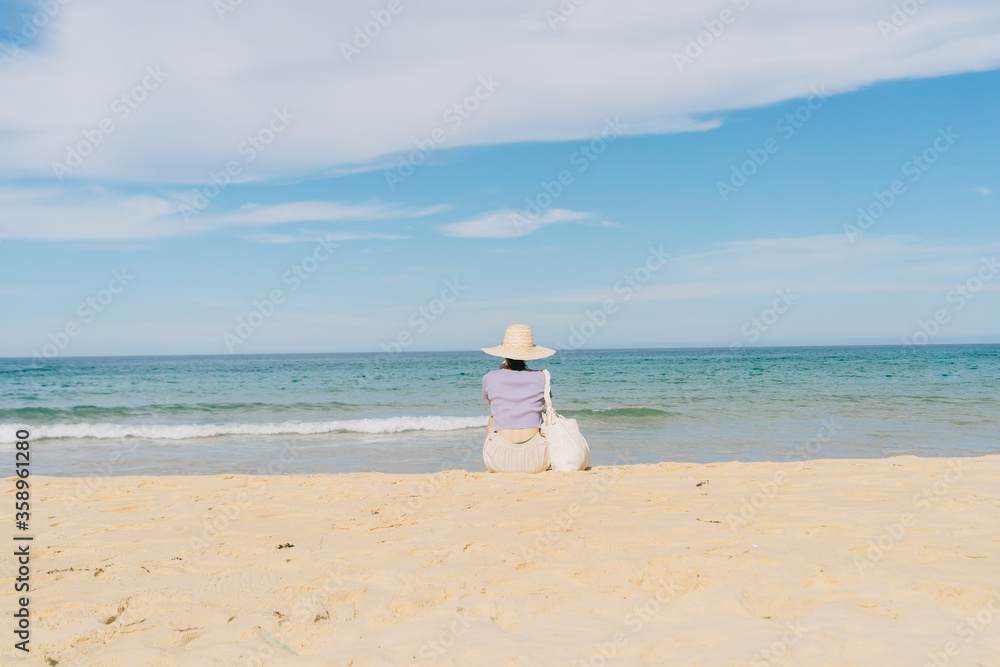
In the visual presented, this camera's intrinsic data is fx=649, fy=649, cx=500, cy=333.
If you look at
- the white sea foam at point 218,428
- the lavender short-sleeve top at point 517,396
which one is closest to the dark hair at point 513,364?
the lavender short-sleeve top at point 517,396

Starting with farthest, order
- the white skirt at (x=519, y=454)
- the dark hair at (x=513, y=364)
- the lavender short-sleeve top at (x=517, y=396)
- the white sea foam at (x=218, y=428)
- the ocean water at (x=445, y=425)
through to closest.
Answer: the white sea foam at (x=218, y=428), the ocean water at (x=445, y=425), the dark hair at (x=513, y=364), the white skirt at (x=519, y=454), the lavender short-sleeve top at (x=517, y=396)

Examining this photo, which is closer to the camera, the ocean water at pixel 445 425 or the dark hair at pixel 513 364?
the dark hair at pixel 513 364

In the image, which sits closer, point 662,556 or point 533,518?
point 662,556

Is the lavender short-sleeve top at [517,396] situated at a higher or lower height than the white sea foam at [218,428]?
higher

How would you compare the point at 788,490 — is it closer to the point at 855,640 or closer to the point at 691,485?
the point at 691,485

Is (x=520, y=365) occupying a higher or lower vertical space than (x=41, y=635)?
higher

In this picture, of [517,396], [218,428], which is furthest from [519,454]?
[218,428]

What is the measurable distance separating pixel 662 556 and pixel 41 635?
327 cm

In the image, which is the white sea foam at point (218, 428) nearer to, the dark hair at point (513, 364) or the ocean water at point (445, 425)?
the ocean water at point (445, 425)

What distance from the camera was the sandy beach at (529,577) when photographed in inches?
114

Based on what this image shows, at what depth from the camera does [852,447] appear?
10727mm

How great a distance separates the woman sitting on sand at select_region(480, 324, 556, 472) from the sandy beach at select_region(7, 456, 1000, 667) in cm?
80

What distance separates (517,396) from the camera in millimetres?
6895

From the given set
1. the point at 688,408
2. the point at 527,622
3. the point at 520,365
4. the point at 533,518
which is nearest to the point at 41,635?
the point at 527,622
